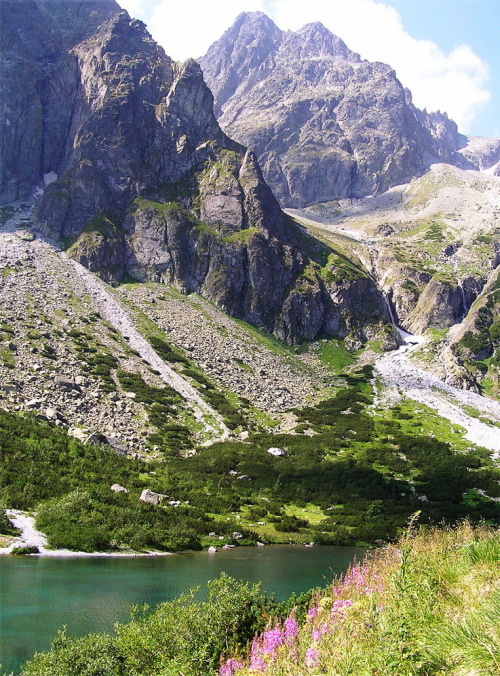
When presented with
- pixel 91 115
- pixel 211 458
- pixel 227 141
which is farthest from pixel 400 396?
pixel 91 115

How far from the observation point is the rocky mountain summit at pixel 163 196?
462 feet

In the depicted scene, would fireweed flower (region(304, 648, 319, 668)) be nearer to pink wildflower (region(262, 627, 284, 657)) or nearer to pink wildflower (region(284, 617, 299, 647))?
pink wildflower (region(262, 627, 284, 657))

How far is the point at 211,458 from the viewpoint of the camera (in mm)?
66000

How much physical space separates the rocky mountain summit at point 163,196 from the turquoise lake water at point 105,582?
103457 millimetres

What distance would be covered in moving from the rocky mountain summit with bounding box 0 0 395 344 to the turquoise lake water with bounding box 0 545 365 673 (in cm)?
10346

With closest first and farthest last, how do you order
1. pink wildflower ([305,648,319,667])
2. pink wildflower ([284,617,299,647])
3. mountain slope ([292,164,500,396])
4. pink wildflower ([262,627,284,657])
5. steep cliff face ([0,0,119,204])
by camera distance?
pink wildflower ([305,648,319,667]) < pink wildflower ([262,627,284,657]) < pink wildflower ([284,617,299,647]) < mountain slope ([292,164,500,396]) < steep cliff face ([0,0,119,204])

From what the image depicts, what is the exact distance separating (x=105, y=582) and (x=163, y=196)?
142 meters

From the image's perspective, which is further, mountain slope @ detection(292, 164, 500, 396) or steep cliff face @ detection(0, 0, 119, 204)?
steep cliff face @ detection(0, 0, 119, 204)

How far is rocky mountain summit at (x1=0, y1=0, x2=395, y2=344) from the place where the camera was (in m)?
141

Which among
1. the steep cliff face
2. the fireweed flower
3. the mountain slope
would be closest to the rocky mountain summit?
the steep cliff face

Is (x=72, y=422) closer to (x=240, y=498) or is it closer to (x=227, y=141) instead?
(x=240, y=498)

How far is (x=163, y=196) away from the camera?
15488 cm

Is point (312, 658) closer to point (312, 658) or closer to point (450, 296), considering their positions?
point (312, 658)

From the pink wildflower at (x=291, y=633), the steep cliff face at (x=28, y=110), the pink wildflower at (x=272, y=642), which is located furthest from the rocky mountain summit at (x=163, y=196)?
the pink wildflower at (x=272, y=642)
